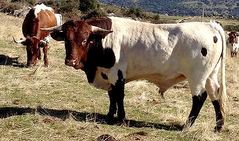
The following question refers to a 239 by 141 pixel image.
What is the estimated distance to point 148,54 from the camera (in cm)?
916

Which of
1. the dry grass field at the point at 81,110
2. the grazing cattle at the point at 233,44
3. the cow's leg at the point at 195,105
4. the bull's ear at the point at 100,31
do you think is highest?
the bull's ear at the point at 100,31

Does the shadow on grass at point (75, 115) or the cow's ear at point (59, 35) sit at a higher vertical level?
the cow's ear at point (59, 35)

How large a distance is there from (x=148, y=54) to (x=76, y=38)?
1515 millimetres

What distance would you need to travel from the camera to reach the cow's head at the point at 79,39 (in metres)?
8.75

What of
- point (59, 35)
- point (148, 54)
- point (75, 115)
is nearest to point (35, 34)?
point (75, 115)

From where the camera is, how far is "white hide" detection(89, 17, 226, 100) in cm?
900

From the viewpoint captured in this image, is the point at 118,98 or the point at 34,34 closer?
the point at 118,98

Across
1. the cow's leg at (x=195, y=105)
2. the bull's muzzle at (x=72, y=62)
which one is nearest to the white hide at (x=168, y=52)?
the cow's leg at (x=195, y=105)

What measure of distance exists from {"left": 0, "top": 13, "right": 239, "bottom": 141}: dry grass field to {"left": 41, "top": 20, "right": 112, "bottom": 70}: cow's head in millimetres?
1223

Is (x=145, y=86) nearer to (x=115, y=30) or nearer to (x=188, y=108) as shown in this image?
(x=188, y=108)

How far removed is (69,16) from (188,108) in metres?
31.4

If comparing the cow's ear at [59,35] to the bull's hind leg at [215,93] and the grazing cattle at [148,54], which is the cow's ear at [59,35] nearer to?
the grazing cattle at [148,54]

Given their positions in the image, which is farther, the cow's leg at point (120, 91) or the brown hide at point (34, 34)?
the brown hide at point (34, 34)

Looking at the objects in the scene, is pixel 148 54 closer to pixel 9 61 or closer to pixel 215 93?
pixel 215 93
